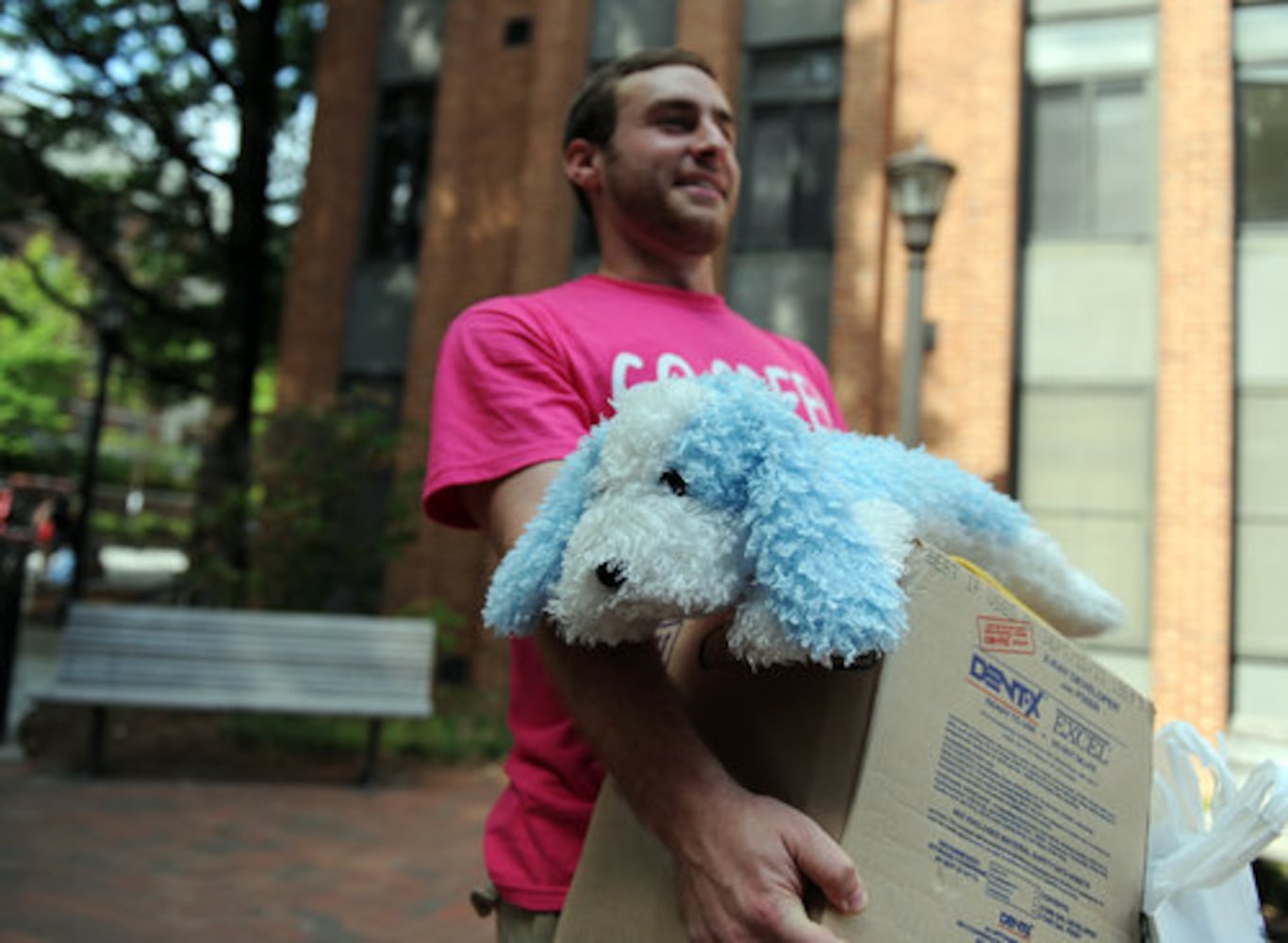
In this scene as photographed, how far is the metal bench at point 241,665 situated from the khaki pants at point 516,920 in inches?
241

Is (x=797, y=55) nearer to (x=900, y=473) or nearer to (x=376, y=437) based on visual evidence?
(x=376, y=437)

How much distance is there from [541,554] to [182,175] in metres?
15.2

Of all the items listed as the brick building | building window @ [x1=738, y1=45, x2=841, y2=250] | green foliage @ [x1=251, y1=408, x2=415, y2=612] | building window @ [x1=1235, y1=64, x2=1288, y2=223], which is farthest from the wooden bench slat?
building window @ [x1=1235, y1=64, x2=1288, y2=223]

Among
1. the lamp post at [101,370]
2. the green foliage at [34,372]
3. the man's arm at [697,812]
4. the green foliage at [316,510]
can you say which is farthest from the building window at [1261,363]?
the green foliage at [34,372]

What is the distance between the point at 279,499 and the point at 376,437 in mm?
930

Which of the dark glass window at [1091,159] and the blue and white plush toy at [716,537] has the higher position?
the dark glass window at [1091,159]

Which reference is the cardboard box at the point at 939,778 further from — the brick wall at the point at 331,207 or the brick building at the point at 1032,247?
the brick wall at the point at 331,207

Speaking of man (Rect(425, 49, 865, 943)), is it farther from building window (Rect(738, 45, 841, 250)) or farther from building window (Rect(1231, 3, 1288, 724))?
building window (Rect(738, 45, 841, 250))

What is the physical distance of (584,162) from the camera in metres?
1.78

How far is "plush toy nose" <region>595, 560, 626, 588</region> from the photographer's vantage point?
0.86 m

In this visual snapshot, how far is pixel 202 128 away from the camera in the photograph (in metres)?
13.4

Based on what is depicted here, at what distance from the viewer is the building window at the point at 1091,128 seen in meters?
9.84

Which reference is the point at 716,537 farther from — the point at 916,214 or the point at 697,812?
the point at 916,214

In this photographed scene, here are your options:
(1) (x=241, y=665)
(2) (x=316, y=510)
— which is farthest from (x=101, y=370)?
(1) (x=241, y=665)
